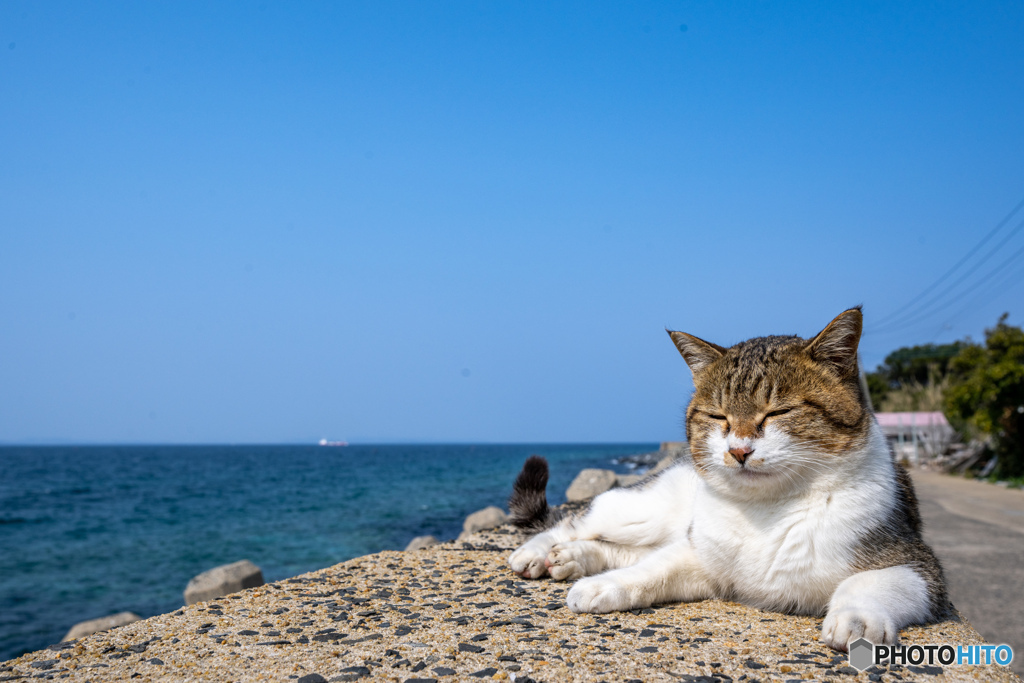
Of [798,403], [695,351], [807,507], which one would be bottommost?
[807,507]

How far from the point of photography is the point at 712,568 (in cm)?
339

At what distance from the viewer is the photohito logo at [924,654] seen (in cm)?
254

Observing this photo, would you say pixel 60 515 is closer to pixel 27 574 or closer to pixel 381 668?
pixel 27 574

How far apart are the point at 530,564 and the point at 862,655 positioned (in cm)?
207

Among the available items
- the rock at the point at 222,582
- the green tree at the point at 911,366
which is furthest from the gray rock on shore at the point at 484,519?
the green tree at the point at 911,366

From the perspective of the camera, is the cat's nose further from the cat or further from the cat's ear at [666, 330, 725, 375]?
the cat's ear at [666, 330, 725, 375]

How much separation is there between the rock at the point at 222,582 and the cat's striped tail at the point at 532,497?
6.29 metres

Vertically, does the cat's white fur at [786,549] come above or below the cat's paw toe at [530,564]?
above

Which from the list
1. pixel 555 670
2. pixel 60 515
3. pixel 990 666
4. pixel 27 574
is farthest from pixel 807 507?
pixel 60 515

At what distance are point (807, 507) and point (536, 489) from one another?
88.8 inches

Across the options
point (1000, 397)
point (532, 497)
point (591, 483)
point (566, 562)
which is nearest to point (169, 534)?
point (591, 483)

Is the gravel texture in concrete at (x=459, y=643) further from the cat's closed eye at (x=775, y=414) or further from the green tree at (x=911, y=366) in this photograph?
the green tree at (x=911, y=366)

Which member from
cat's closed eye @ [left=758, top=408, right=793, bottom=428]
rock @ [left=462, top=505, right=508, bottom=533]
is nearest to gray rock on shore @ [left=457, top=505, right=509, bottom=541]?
rock @ [left=462, top=505, right=508, bottom=533]

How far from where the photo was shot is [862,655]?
2551 millimetres
